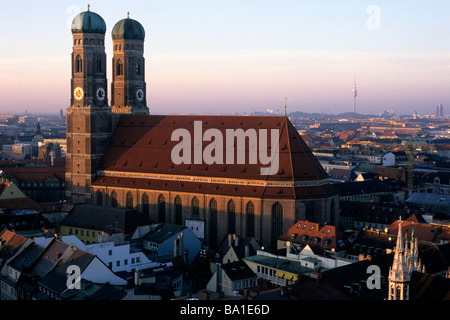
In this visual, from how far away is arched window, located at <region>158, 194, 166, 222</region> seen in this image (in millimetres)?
114500

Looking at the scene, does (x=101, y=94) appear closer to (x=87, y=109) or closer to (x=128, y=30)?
(x=87, y=109)

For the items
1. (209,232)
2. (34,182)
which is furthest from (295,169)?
(34,182)

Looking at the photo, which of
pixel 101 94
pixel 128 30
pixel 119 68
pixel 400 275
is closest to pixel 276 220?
pixel 101 94

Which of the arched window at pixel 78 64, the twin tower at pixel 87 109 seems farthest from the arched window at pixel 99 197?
the arched window at pixel 78 64

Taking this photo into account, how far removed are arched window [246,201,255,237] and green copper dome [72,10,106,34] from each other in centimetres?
4458

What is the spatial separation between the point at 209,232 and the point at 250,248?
21571 mm

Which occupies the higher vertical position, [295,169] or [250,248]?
[295,169]

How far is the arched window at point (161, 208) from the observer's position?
114 m

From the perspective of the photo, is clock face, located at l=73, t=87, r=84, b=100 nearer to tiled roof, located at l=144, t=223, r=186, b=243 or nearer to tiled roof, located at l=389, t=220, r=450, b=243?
tiled roof, located at l=144, t=223, r=186, b=243

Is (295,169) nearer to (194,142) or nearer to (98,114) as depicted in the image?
(194,142)

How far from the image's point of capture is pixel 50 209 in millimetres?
117438

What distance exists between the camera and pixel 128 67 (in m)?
133
